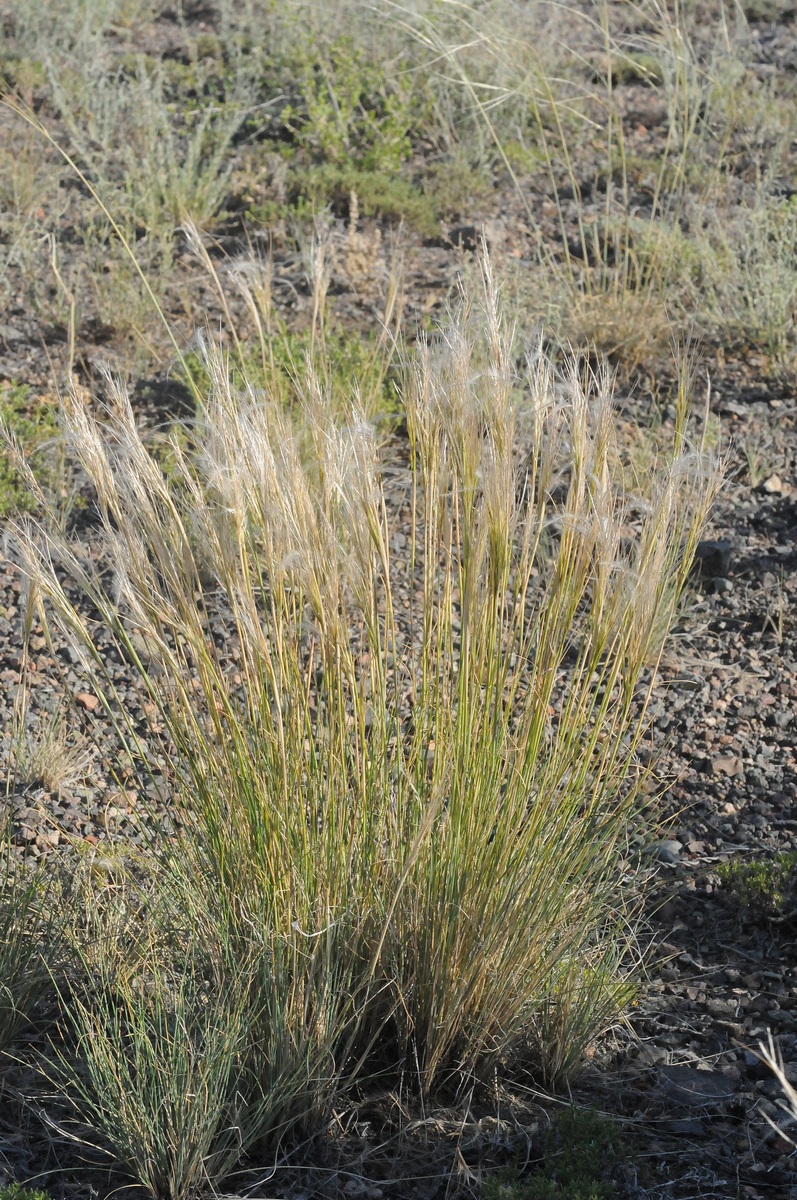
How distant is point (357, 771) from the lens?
2092 mm

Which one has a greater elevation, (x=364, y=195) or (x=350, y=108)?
(x=350, y=108)

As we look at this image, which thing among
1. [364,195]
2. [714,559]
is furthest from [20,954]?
[364,195]

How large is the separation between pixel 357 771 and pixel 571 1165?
75 cm

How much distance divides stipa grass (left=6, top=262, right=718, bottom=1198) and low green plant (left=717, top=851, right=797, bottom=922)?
586 millimetres

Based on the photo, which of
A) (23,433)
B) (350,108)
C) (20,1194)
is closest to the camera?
(20,1194)

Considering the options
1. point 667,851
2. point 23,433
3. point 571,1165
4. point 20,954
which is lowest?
point 667,851

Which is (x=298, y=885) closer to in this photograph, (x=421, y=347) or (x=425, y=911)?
(x=425, y=911)

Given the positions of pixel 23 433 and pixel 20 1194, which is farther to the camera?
pixel 23 433

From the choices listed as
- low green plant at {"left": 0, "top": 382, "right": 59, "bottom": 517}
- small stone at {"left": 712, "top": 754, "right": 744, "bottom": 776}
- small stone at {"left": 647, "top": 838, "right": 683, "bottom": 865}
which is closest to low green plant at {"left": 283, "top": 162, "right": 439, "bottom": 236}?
low green plant at {"left": 0, "top": 382, "right": 59, "bottom": 517}

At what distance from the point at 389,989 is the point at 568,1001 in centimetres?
32

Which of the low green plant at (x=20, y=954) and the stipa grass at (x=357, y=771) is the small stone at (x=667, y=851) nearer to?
the stipa grass at (x=357, y=771)

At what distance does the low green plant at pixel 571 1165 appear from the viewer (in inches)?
80.0

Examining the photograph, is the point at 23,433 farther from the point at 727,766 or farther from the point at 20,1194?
the point at 20,1194

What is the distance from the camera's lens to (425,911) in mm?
2117
